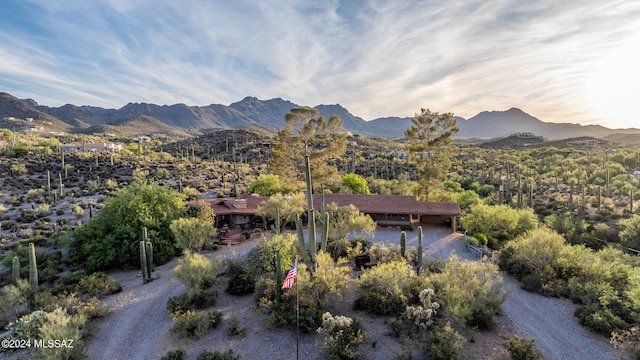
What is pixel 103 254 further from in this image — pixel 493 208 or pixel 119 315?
pixel 493 208

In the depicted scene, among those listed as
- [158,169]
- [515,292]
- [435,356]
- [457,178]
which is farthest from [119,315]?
[457,178]

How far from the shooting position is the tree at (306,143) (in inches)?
752

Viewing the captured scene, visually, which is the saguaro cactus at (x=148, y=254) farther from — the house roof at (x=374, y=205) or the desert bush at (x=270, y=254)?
the house roof at (x=374, y=205)

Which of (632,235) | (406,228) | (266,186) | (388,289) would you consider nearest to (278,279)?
(388,289)

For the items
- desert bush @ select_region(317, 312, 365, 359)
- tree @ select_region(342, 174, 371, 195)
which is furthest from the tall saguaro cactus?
tree @ select_region(342, 174, 371, 195)

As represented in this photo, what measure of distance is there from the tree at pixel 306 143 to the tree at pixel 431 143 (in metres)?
8.84

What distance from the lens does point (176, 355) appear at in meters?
11.5

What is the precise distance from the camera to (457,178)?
4516 centimetres

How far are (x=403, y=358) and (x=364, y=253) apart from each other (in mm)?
8792

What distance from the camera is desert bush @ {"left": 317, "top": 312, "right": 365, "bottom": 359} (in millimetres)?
11391

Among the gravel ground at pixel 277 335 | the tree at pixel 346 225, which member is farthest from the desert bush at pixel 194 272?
the tree at pixel 346 225

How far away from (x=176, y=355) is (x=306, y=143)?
39.8 ft

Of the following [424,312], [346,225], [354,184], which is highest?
[354,184]

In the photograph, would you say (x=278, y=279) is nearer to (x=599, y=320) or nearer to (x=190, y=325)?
(x=190, y=325)
